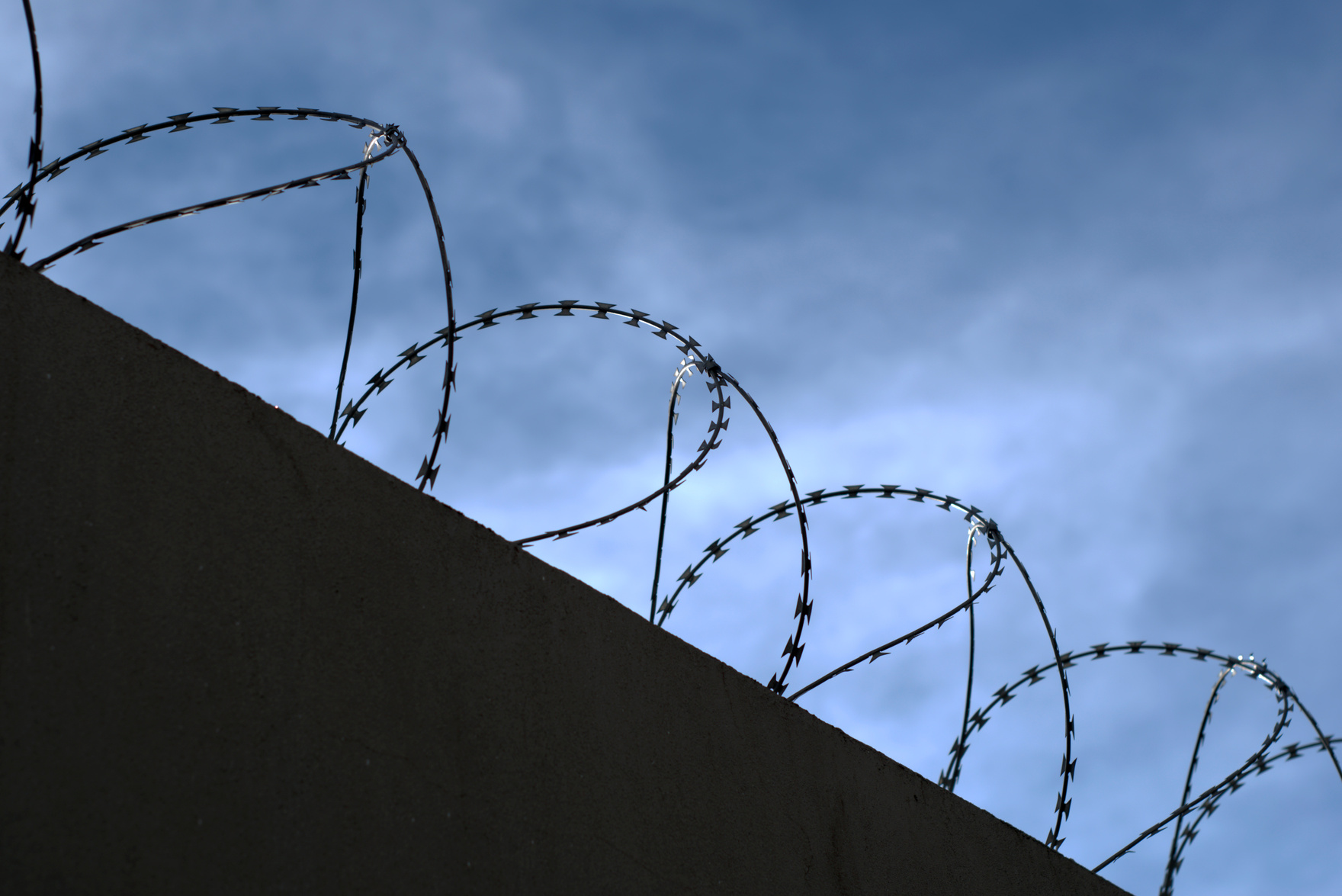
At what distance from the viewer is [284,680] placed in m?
2.56

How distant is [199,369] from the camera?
268 centimetres

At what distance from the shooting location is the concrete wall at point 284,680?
2229 millimetres

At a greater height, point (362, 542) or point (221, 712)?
point (362, 542)

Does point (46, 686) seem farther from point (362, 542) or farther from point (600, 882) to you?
point (600, 882)

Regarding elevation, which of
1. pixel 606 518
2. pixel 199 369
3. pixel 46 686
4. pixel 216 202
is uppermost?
pixel 216 202

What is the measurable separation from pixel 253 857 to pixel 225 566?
61 cm

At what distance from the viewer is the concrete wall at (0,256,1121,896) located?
2229 millimetres

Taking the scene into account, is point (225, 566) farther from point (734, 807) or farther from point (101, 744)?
point (734, 807)

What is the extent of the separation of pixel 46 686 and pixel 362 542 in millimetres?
825

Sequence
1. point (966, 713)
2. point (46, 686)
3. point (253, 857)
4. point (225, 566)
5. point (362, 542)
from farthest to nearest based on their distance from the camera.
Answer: point (966, 713), point (362, 542), point (225, 566), point (253, 857), point (46, 686)

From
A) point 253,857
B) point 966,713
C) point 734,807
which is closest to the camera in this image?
point 253,857

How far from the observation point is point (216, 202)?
9.84ft

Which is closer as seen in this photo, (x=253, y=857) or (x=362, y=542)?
(x=253, y=857)

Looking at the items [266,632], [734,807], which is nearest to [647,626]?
[734,807]
